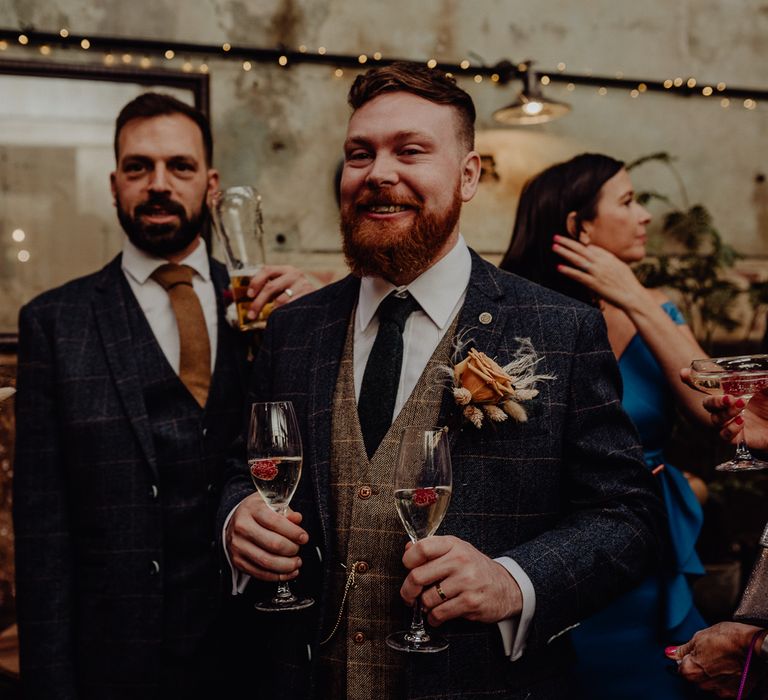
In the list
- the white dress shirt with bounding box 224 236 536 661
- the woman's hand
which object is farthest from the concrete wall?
the white dress shirt with bounding box 224 236 536 661

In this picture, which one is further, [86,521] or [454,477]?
[86,521]

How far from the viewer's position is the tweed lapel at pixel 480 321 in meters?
1.72

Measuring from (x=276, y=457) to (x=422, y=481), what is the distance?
302mm

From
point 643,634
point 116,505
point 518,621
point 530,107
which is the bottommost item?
point 643,634

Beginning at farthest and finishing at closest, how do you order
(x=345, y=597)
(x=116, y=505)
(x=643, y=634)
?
(x=643, y=634)
(x=116, y=505)
(x=345, y=597)

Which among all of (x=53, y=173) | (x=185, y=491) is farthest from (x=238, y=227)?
(x=53, y=173)

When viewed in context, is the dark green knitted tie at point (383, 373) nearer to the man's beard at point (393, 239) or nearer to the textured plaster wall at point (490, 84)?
the man's beard at point (393, 239)

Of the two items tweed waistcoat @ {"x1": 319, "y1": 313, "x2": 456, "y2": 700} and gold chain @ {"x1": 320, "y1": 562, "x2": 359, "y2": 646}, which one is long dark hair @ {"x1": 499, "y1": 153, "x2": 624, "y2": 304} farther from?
gold chain @ {"x1": 320, "y1": 562, "x2": 359, "y2": 646}

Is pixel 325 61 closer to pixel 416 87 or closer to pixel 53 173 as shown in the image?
pixel 53 173

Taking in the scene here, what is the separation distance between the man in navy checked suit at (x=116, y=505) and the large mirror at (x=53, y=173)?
63.6 inches

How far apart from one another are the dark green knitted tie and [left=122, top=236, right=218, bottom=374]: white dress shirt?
2.40 feet

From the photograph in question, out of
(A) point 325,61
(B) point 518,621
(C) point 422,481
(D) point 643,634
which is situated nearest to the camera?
(C) point 422,481

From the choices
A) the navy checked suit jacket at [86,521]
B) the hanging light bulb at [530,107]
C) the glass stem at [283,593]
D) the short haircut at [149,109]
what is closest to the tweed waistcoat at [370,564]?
the glass stem at [283,593]

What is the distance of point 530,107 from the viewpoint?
4090mm
